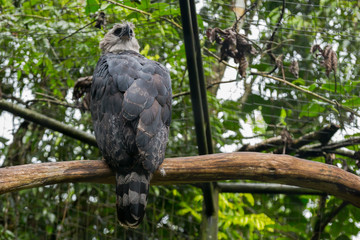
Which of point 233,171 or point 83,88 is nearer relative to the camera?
point 233,171

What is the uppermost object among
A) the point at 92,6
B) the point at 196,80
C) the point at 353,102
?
the point at 92,6

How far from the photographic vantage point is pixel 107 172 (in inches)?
86.9

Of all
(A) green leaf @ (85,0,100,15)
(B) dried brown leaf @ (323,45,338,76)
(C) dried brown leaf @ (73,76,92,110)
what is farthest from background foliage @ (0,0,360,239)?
(C) dried brown leaf @ (73,76,92,110)

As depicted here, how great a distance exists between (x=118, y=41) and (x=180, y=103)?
30.5 inches

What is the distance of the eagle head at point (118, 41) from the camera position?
333cm

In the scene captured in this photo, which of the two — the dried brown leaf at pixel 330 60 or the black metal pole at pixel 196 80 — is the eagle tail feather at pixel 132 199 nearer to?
the black metal pole at pixel 196 80

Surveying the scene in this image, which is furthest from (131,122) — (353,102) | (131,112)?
(353,102)

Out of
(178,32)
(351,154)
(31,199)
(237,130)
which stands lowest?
(31,199)

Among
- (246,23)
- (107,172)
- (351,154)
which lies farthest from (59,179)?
(351,154)

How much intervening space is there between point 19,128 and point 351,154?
2850 mm

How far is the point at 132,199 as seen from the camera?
2.04 metres

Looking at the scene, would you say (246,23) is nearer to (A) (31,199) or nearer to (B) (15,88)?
(B) (15,88)

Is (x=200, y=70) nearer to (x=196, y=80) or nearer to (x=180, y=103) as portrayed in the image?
(x=196, y=80)

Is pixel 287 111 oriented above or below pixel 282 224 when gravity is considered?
above
